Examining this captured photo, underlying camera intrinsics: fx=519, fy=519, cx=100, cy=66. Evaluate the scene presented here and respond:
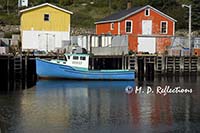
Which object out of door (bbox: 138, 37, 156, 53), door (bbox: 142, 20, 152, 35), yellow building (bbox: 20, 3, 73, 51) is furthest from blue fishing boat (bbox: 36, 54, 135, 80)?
door (bbox: 142, 20, 152, 35)

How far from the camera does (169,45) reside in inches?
2494

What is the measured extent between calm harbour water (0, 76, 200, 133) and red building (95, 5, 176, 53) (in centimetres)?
1604

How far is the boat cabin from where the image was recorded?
5178 centimetres

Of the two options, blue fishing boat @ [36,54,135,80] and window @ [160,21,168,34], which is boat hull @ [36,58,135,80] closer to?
blue fishing boat @ [36,54,135,80]

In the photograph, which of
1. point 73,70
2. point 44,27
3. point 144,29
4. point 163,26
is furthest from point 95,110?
point 163,26

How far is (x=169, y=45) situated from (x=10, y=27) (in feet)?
82.3

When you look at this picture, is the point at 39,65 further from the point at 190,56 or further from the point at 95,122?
the point at 95,122

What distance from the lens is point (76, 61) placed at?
51.9 metres

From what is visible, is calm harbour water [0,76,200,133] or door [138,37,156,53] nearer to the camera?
calm harbour water [0,76,200,133]

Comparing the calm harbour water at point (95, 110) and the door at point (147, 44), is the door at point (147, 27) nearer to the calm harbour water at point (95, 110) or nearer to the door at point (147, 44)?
the door at point (147, 44)

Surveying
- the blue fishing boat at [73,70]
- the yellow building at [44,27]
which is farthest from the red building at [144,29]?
the blue fishing boat at [73,70]

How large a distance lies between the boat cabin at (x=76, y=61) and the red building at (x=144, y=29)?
35.8 feet

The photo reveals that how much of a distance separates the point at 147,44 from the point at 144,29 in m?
2.13

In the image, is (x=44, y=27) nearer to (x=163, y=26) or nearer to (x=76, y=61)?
(x=76, y=61)
